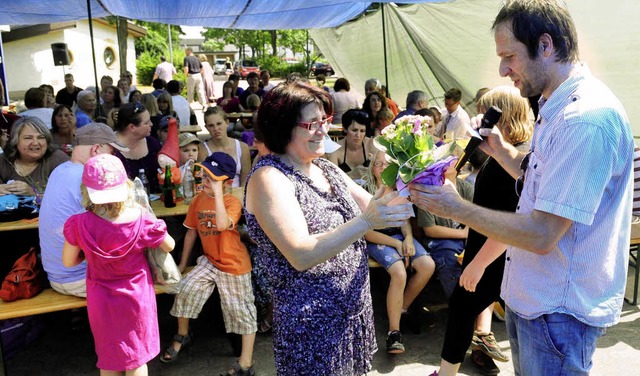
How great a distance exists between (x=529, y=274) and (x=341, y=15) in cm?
831

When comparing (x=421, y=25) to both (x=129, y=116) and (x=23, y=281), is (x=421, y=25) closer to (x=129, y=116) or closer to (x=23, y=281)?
(x=129, y=116)

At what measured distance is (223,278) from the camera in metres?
3.76

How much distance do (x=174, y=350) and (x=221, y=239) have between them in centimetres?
90

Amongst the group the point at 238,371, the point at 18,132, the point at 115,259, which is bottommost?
→ the point at 238,371

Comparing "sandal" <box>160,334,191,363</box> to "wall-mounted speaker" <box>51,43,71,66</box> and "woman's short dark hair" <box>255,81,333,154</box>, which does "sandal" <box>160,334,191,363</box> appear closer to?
"woman's short dark hair" <box>255,81,333,154</box>

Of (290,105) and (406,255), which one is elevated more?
(290,105)

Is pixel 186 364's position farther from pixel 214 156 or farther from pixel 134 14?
pixel 134 14

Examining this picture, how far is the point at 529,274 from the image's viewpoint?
182cm

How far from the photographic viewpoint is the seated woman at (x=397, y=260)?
3.95 meters

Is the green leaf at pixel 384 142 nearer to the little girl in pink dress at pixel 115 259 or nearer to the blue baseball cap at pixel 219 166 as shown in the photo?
the little girl in pink dress at pixel 115 259

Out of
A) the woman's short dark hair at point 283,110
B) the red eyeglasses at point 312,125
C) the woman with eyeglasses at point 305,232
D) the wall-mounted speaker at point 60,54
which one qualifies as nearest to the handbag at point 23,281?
the woman with eyeglasses at point 305,232

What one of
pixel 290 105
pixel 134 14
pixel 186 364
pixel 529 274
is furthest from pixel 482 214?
pixel 134 14

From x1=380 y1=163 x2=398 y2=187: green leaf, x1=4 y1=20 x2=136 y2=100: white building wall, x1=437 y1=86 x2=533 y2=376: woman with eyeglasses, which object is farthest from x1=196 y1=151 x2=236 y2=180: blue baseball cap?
x1=4 y1=20 x2=136 y2=100: white building wall

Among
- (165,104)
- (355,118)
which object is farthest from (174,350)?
(165,104)
